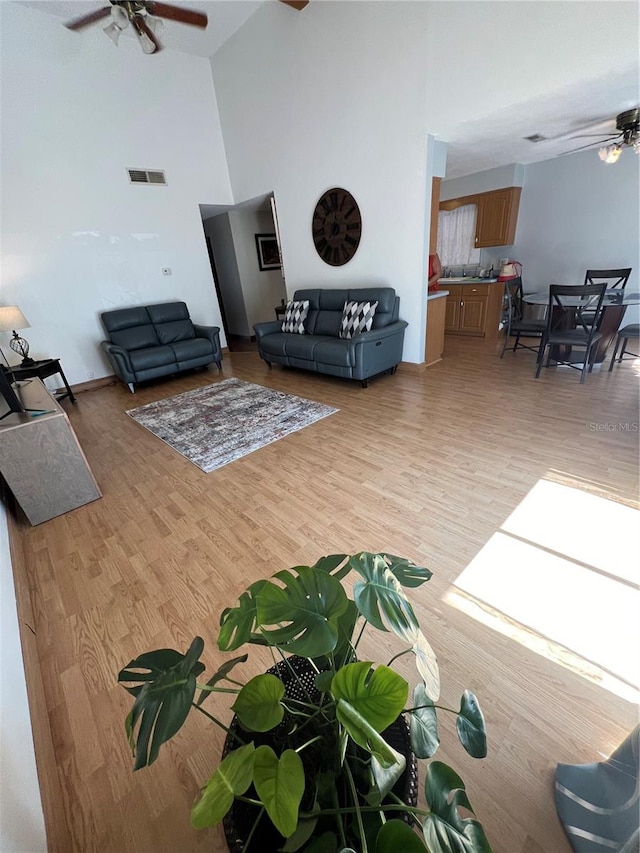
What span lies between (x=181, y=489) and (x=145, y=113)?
5.31 metres

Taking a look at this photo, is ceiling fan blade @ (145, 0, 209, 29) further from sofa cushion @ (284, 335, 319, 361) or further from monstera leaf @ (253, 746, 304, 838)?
monstera leaf @ (253, 746, 304, 838)

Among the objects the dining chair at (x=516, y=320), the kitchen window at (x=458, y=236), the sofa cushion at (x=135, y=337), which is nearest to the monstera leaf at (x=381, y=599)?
the dining chair at (x=516, y=320)

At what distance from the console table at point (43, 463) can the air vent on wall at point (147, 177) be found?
4036mm

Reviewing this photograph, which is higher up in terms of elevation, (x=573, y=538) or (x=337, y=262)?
(x=337, y=262)

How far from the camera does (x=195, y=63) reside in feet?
16.4

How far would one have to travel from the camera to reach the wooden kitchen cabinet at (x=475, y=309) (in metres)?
5.31

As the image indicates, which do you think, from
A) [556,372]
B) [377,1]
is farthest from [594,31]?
[556,372]

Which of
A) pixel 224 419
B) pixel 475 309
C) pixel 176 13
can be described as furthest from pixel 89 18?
pixel 475 309

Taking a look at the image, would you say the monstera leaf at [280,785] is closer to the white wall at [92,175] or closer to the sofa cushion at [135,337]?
the sofa cushion at [135,337]

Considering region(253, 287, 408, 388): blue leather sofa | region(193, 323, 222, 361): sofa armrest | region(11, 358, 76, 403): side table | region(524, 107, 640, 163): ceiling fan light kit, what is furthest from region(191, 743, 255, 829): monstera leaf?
region(524, 107, 640, 163): ceiling fan light kit

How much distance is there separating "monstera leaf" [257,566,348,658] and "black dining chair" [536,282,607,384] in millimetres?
3813

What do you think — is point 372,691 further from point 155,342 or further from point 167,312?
point 167,312

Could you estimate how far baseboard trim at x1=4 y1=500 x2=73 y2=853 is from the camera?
942 mm

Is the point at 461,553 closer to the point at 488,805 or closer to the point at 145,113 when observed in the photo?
the point at 488,805
